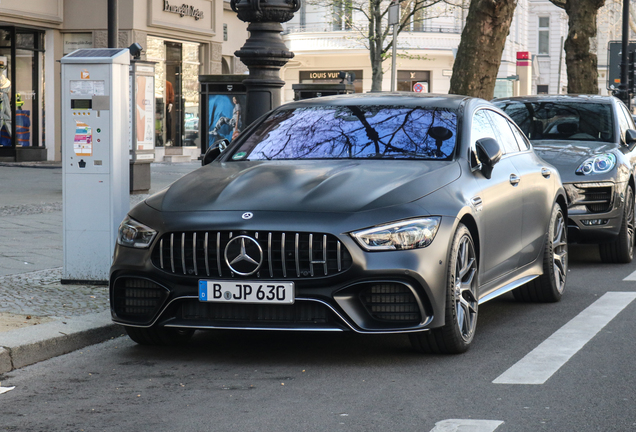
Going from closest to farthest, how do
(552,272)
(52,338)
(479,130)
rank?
(52,338), (479,130), (552,272)

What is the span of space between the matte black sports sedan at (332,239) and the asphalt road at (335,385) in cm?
24

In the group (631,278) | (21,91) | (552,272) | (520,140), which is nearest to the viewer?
(552,272)

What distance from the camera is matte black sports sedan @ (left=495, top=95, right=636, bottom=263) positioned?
9883 mm

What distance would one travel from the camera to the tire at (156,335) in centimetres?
587

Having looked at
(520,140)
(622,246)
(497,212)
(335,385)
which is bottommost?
(335,385)

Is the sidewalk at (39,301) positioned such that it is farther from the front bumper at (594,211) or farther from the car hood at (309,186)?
the front bumper at (594,211)

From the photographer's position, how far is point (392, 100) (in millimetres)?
6801

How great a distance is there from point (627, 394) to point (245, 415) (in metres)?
Answer: 1.75

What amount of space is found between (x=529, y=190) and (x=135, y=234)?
2918 millimetres

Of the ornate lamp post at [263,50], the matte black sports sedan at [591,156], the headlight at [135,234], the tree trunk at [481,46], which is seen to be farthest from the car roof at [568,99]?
the headlight at [135,234]

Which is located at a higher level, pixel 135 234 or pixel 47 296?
pixel 135 234

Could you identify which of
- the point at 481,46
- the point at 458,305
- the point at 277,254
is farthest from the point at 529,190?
the point at 481,46

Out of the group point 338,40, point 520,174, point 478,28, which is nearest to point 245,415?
point 520,174

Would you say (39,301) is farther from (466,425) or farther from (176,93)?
(176,93)
